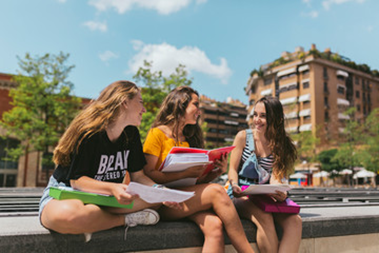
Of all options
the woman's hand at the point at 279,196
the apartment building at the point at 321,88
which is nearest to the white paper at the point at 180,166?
the woman's hand at the point at 279,196

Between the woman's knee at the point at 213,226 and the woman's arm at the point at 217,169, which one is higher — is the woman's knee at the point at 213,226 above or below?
below

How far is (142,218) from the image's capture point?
7.32 feet

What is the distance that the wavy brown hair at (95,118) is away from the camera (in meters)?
2.13

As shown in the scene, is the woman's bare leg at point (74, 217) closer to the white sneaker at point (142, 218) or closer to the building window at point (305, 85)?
the white sneaker at point (142, 218)

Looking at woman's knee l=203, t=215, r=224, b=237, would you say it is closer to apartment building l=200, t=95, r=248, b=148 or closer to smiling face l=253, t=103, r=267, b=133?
smiling face l=253, t=103, r=267, b=133

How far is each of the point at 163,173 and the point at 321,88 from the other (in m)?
51.0

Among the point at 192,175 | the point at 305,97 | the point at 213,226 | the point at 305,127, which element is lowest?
the point at 213,226

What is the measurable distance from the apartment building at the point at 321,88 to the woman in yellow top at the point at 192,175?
43.8m

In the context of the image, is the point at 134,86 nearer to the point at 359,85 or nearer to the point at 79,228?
the point at 79,228

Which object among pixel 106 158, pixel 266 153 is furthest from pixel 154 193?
pixel 266 153

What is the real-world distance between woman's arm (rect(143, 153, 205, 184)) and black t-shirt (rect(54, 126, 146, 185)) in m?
0.14

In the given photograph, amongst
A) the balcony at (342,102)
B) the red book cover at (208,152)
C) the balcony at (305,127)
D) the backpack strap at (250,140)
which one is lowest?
the red book cover at (208,152)

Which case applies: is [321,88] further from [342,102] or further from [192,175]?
[192,175]

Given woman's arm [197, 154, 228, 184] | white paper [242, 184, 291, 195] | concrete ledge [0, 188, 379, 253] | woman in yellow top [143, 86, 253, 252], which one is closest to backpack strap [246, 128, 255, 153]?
woman in yellow top [143, 86, 253, 252]
